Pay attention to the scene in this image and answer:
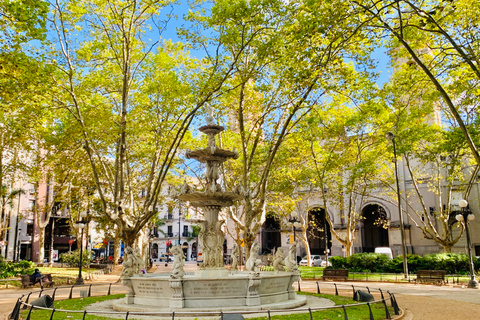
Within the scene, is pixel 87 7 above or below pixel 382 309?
above

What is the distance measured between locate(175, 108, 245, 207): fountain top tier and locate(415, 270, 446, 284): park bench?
1363cm

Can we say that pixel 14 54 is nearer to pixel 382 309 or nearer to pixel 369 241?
pixel 382 309

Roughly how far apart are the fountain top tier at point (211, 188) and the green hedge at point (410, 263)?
696 inches

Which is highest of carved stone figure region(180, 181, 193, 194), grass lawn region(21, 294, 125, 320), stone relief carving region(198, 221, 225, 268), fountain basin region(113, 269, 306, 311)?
carved stone figure region(180, 181, 193, 194)

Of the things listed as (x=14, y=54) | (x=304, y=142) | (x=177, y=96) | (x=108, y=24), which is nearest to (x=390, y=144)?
(x=304, y=142)

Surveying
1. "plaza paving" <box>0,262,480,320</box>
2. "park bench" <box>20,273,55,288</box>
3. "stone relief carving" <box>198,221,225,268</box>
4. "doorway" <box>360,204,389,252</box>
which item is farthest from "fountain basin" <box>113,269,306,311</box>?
"doorway" <box>360,204,389,252</box>

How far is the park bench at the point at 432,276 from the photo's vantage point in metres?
21.8

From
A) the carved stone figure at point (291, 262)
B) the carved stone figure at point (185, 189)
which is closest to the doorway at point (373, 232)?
the carved stone figure at point (291, 262)

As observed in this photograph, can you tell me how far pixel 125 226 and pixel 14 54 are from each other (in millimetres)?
9622

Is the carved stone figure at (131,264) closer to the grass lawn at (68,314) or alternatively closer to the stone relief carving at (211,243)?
the grass lawn at (68,314)

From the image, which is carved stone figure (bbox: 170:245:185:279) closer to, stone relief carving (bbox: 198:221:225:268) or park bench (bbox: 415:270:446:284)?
stone relief carving (bbox: 198:221:225:268)

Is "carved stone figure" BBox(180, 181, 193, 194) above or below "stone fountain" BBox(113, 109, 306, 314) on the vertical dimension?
above

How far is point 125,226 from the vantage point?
63.9 ft

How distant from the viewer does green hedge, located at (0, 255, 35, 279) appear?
2672 centimetres
